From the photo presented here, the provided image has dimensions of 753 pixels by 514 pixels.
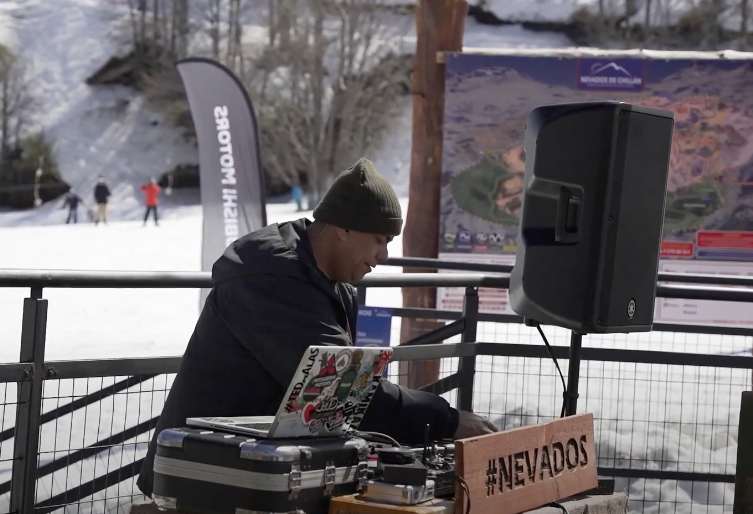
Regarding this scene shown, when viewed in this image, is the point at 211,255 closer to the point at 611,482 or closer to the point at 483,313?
the point at 483,313

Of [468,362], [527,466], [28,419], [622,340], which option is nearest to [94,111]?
[622,340]

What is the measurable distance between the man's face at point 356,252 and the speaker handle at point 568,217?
118cm

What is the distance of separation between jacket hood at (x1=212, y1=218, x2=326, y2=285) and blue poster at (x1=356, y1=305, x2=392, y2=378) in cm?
362

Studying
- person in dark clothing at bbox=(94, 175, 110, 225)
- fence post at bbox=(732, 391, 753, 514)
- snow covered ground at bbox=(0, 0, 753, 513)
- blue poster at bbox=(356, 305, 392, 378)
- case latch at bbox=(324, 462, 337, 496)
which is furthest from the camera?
person in dark clothing at bbox=(94, 175, 110, 225)

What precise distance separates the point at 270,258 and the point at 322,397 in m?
0.49

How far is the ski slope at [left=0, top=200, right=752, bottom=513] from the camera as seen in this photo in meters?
4.66

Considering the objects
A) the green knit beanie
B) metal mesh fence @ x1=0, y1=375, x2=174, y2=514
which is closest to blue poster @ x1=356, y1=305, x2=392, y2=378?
metal mesh fence @ x1=0, y1=375, x2=174, y2=514

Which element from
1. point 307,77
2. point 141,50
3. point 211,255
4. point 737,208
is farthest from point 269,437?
point 141,50

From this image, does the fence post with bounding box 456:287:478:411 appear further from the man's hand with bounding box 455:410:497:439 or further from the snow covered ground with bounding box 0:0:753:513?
the man's hand with bounding box 455:410:497:439

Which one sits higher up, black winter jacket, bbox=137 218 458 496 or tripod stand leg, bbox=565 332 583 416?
black winter jacket, bbox=137 218 458 496

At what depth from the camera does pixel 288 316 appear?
2953 millimetres

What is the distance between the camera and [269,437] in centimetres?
265

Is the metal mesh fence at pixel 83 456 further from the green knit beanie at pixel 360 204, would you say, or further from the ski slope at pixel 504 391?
the green knit beanie at pixel 360 204

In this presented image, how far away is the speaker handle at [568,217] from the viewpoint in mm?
4168
